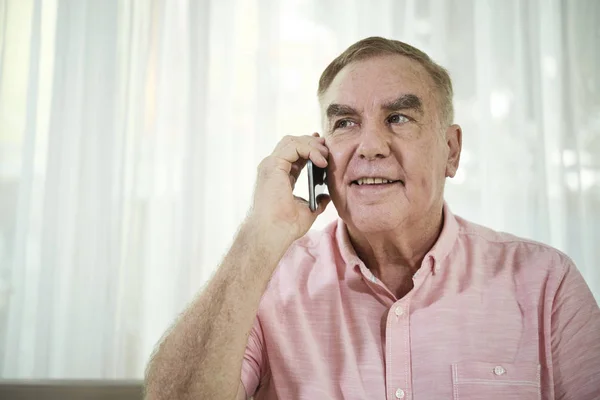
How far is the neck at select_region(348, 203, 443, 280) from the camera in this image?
4.00 ft

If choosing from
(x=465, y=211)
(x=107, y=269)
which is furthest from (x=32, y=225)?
(x=465, y=211)

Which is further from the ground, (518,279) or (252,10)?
(252,10)

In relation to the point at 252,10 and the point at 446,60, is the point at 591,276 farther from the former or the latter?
the point at 252,10

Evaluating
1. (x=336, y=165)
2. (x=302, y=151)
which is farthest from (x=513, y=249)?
(x=302, y=151)

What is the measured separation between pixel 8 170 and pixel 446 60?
2.18 m

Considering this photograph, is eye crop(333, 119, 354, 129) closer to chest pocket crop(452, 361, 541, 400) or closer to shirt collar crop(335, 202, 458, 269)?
shirt collar crop(335, 202, 458, 269)

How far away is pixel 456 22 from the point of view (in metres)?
2.00

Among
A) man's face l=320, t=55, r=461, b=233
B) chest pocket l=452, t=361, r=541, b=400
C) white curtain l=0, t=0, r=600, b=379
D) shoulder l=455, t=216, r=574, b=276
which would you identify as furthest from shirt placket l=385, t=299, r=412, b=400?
white curtain l=0, t=0, r=600, b=379

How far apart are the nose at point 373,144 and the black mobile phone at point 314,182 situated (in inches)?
5.5

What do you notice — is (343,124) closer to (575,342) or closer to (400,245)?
(400,245)

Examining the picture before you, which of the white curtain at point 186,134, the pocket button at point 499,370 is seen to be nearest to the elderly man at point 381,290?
the pocket button at point 499,370

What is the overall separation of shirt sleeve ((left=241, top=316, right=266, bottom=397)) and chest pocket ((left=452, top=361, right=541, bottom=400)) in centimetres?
50

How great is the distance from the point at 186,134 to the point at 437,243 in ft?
4.31

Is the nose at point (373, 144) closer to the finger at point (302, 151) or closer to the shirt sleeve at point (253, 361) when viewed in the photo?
the finger at point (302, 151)
